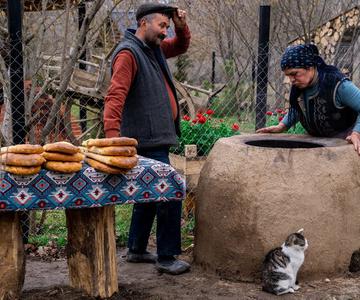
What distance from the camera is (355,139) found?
4.54 metres

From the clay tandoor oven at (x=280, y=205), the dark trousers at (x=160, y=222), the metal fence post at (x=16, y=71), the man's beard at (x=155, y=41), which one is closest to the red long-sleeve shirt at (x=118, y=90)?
the man's beard at (x=155, y=41)

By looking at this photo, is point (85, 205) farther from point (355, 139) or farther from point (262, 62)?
point (262, 62)

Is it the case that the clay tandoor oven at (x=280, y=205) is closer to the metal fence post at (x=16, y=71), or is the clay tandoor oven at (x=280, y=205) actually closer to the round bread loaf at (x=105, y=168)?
the round bread loaf at (x=105, y=168)

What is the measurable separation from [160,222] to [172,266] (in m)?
0.36

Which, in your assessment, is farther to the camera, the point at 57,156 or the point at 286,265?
the point at 286,265

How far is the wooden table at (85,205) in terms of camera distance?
3.51m

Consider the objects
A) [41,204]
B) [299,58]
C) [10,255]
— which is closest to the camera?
[41,204]

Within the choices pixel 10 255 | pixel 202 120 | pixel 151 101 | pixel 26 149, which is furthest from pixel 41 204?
pixel 202 120

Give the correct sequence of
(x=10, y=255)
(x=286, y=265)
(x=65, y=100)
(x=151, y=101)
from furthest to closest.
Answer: (x=65, y=100), (x=151, y=101), (x=286, y=265), (x=10, y=255)

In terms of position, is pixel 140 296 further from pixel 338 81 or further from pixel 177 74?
pixel 177 74

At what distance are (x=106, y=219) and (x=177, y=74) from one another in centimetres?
1190

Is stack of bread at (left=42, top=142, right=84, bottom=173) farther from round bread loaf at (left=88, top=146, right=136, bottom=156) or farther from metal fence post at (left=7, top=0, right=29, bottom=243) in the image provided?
metal fence post at (left=7, top=0, right=29, bottom=243)

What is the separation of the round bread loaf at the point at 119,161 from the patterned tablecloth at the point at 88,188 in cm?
8

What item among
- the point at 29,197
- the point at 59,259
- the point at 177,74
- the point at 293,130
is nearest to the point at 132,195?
the point at 29,197
